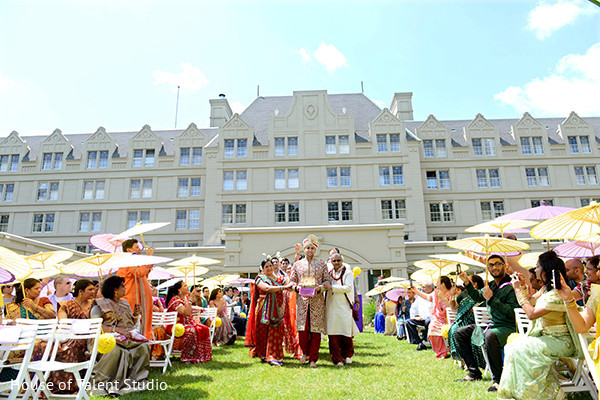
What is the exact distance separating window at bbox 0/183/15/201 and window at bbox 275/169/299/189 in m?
25.5

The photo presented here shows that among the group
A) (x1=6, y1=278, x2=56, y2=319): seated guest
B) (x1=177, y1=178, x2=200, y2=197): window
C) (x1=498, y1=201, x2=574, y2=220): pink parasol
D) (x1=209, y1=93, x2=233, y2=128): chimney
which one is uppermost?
(x1=209, y1=93, x2=233, y2=128): chimney

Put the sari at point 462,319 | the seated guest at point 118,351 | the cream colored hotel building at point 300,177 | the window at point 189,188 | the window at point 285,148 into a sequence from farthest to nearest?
the window at point 189,188 → the window at point 285,148 → the cream colored hotel building at point 300,177 → the sari at point 462,319 → the seated guest at point 118,351

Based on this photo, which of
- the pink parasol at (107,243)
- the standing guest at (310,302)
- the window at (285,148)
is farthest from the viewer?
the window at (285,148)

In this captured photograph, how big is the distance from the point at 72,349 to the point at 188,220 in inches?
1167

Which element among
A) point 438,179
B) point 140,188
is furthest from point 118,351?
point 438,179

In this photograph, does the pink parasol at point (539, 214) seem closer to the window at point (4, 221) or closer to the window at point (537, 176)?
the window at point (537, 176)

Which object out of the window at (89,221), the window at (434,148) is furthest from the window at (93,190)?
the window at (434,148)

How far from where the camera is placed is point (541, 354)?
14.6 ft

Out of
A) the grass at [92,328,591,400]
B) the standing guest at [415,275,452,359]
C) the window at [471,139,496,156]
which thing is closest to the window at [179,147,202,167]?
the window at [471,139,496,156]

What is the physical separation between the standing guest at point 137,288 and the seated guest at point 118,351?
2.77ft

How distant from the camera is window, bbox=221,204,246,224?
3319 centimetres

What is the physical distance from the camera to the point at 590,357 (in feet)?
13.8

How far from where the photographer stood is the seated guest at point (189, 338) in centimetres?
863

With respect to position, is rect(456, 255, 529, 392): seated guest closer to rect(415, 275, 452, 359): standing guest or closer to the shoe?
the shoe
